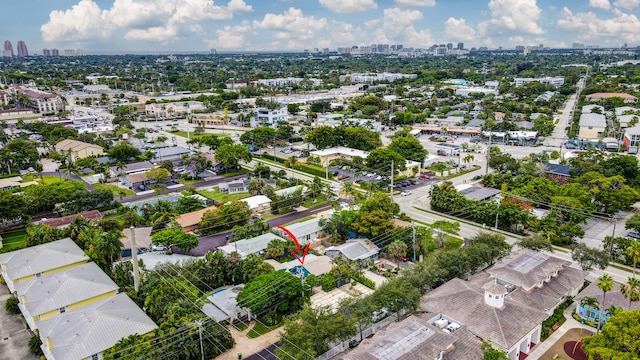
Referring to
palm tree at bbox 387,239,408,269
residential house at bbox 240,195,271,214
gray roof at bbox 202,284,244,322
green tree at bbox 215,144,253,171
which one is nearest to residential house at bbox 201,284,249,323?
gray roof at bbox 202,284,244,322

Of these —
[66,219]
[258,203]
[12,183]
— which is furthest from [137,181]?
[258,203]

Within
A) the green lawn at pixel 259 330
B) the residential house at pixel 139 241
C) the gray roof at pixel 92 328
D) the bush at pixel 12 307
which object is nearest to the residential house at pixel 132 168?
the residential house at pixel 139 241

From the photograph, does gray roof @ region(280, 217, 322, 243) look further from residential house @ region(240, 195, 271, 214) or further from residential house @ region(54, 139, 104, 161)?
residential house @ region(54, 139, 104, 161)

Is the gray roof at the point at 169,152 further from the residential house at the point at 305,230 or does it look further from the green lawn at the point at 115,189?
the residential house at the point at 305,230

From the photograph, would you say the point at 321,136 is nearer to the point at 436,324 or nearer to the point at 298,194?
the point at 298,194

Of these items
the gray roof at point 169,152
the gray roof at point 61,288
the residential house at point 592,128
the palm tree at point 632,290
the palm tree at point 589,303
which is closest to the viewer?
the palm tree at point 632,290

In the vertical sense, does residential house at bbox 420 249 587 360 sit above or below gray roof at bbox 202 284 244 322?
above

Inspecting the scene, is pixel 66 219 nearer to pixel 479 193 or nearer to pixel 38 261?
pixel 38 261

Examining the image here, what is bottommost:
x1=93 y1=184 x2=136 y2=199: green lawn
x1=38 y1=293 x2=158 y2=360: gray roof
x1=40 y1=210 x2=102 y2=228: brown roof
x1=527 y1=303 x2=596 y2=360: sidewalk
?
x1=527 y1=303 x2=596 y2=360: sidewalk
